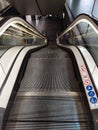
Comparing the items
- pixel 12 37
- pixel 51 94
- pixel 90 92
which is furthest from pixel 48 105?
pixel 12 37

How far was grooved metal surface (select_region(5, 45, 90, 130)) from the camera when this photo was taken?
2.09 m

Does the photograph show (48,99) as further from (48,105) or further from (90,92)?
(90,92)

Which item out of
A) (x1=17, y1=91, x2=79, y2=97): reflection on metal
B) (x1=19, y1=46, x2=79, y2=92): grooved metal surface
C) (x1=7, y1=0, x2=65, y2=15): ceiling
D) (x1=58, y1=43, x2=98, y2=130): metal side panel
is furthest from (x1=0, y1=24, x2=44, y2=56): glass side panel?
(x1=7, y1=0, x2=65, y2=15): ceiling

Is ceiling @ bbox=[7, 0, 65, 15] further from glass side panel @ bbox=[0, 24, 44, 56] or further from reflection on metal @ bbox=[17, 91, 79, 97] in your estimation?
reflection on metal @ bbox=[17, 91, 79, 97]

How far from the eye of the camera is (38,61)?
4438mm

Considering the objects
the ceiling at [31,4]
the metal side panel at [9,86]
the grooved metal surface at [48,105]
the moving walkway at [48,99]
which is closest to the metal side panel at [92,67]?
the moving walkway at [48,99]

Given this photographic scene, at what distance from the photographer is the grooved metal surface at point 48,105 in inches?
82.4

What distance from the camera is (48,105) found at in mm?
2420

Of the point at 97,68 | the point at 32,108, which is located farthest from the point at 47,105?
the point at 97,68

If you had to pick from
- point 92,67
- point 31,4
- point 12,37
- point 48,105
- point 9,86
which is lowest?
point 48,105

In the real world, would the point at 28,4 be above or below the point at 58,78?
above

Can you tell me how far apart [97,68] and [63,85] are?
56 centimetres

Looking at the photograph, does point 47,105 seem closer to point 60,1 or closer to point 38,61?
point 38,61

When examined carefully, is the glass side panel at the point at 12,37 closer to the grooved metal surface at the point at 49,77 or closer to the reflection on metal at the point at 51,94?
the grooved metal surface at the point at 49,77
